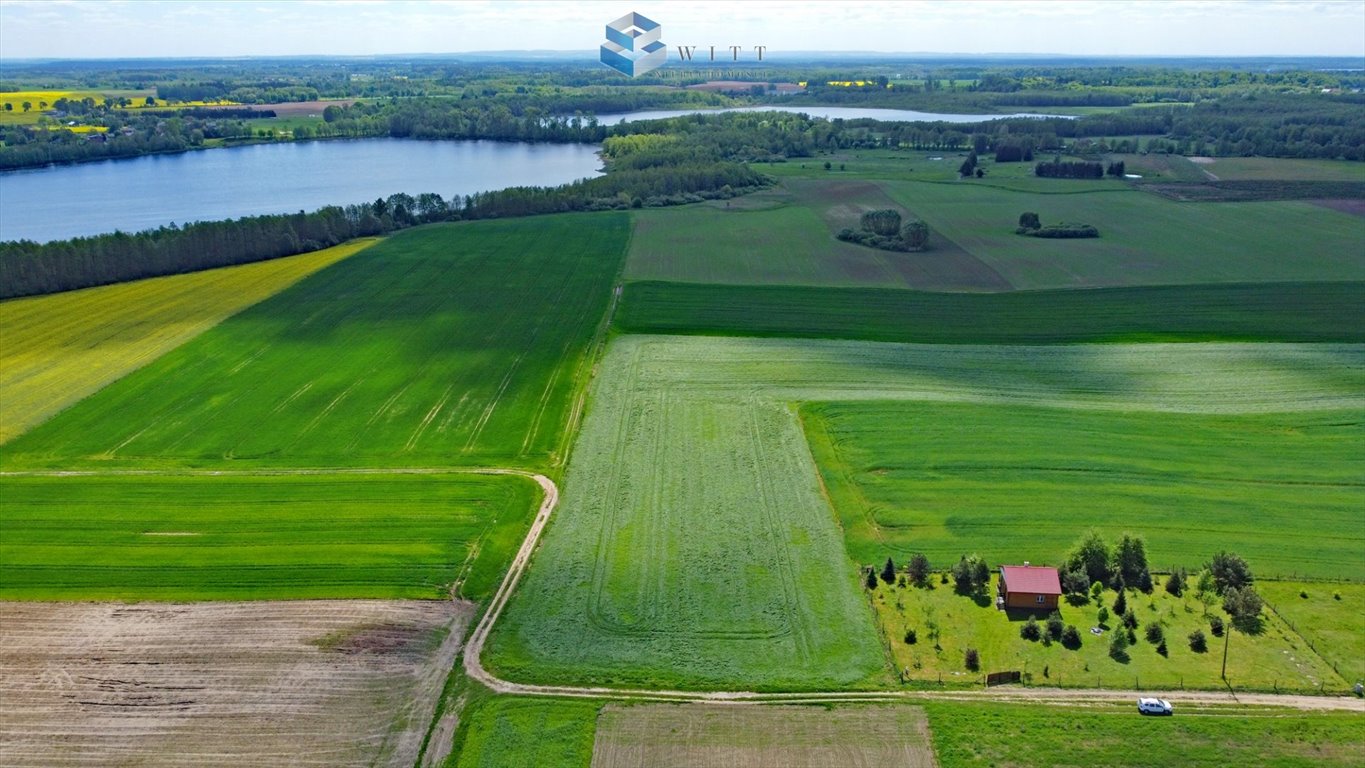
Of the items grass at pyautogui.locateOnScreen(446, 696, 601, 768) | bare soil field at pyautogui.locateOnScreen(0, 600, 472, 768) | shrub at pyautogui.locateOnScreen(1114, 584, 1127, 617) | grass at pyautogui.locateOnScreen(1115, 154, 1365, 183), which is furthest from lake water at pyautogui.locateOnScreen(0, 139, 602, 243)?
shrub at pyautogui.locateOnScreen(1114, 584, 1127, 617)

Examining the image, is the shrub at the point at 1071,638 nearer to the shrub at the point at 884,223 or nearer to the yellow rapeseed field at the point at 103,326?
the yellow rapeseed field at the point at 103,326

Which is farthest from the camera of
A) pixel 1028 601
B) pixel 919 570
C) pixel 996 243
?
pixel 996 243

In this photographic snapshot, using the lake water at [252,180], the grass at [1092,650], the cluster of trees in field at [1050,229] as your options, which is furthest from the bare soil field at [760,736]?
the lake water at [252,180]

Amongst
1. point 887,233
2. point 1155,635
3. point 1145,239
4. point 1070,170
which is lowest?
point 1155,635

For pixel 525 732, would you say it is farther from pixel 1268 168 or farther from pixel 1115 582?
pixel 1268 168

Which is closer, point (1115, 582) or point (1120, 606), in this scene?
point (1120, 606)

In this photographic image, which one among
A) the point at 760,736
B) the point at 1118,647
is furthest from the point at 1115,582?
the point at 760,736

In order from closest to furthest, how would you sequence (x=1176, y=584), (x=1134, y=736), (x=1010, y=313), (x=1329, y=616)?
1. (x=1134, y=736)
2. (x=1329, y=616)
3. (x=1176, y=584)
4. (x=1010, y=313)

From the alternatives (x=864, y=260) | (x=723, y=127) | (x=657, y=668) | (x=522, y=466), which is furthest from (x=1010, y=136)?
(x=657, y=668)
